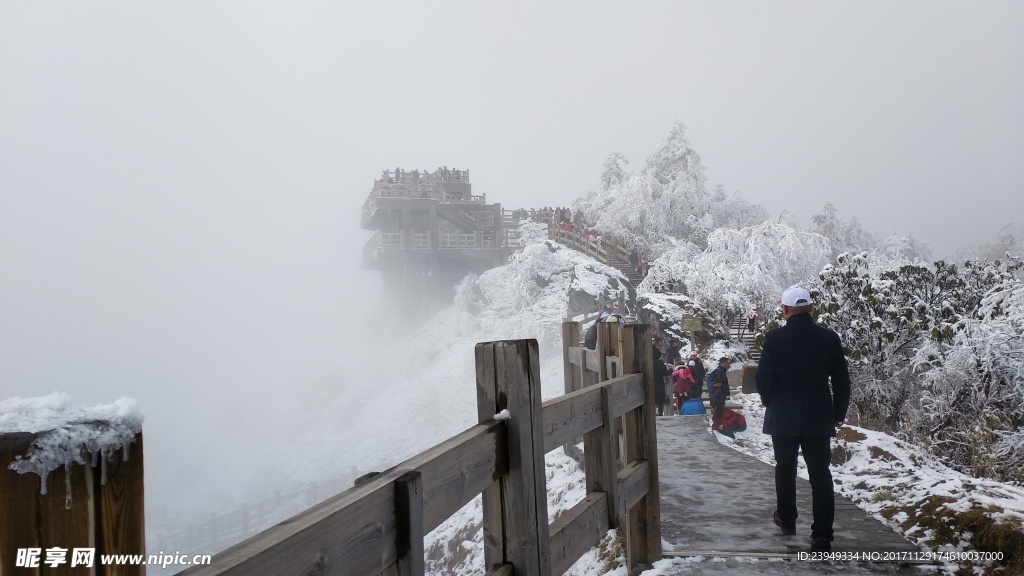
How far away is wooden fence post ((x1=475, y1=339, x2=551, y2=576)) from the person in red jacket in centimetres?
780

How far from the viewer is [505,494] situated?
2.68m

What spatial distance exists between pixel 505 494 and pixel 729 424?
795 cm

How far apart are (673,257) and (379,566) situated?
24.4m

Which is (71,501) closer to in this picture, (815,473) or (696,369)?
(815,473)

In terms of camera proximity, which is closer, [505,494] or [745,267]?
[505,494]

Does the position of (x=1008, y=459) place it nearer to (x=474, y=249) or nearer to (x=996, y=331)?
(x=996, y=331)

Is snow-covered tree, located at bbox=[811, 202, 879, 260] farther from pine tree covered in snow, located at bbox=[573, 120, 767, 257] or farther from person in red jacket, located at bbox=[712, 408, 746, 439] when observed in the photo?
person in red jacket, located at bbox=[712, 408, 746, 439]

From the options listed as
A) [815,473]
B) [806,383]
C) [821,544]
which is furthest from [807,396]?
[821,544]

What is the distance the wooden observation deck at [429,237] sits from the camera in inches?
1441

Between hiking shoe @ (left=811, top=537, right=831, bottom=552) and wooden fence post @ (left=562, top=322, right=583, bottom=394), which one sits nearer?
hiking shoe @ (left=811, top=537, right=831, bottom=552)

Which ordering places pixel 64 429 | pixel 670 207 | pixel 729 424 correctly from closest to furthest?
1. pixel 64 429
2. pixel 729 424
3. pixel 670 207

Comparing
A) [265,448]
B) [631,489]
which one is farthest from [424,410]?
[631,489]

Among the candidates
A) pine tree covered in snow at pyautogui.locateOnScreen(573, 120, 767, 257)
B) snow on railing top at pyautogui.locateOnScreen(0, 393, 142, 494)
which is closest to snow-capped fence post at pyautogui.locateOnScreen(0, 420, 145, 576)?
snow on railing top at pyautogui.locateOnScreen(0, 393, 142, 494)

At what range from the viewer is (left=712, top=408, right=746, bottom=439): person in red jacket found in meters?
9.84
